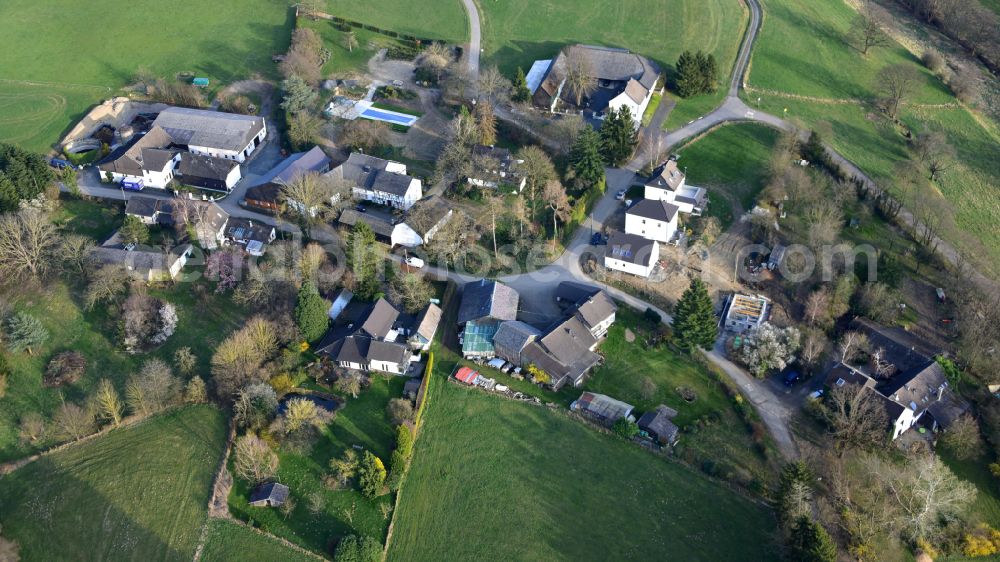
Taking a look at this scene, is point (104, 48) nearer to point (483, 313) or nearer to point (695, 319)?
point (483, 313)

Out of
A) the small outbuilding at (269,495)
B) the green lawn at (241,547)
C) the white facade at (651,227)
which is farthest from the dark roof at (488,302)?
the green lawn at (241,547)

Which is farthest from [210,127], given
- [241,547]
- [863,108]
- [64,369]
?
[863,108]

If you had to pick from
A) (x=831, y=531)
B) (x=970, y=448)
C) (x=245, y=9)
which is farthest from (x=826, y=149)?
(x=245, y=9)

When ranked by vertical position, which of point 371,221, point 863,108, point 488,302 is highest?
point 863,108

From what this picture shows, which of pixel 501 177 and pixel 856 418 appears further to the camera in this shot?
pixel 501 177

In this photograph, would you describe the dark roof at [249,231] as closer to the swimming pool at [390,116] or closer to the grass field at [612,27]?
the swimming pool at [390,116]

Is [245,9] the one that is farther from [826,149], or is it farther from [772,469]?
[772,469]
